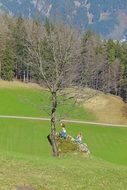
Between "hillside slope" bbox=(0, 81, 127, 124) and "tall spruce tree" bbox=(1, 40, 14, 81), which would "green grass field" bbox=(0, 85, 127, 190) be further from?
"tall spruce tree" bbox=(1, 40, 14, 81)

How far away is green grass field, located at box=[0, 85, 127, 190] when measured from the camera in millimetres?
20172

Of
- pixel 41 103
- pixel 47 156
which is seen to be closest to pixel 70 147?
pixel 47 156

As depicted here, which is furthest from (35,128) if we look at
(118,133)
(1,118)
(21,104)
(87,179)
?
(87,179)

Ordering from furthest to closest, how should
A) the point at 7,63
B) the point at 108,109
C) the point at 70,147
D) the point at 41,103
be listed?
the point at 7,63 < the point at 108,109 < the point at 41,103 < the point at 70,147

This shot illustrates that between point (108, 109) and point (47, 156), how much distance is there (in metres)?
71.6

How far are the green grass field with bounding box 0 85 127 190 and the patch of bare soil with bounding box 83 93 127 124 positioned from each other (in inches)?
129

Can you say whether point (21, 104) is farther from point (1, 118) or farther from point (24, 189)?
point (24, 189)

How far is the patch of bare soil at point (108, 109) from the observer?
94.3m

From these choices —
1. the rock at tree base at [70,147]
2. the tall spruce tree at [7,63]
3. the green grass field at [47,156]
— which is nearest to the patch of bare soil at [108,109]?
the green grass field at [47,156]

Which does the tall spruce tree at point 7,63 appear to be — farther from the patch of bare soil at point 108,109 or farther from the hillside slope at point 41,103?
the patch of bare soil at point 108,109

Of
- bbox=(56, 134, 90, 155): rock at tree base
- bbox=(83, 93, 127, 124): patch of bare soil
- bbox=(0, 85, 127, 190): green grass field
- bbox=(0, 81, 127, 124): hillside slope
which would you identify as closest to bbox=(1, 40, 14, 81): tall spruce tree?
bbox=(0, 81, 127, 124): hillside slope

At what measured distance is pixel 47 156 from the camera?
102ft

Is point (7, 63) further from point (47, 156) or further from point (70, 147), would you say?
point (47, 156)

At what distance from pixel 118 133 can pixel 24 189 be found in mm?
56772
